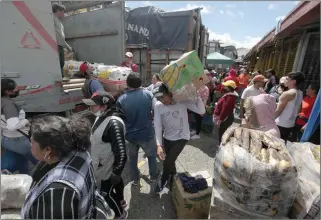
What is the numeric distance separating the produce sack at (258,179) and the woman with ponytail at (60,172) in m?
0.98

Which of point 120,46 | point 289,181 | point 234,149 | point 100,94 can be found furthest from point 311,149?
point 120,46

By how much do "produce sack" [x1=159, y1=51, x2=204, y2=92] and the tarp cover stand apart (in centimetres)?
362

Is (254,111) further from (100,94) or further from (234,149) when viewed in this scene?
(100,94)

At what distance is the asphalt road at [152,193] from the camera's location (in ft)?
8.39

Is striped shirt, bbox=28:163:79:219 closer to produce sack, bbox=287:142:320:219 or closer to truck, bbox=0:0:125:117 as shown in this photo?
produce sack, bbox=287:142:320:219

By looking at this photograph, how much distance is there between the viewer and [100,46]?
5098mm

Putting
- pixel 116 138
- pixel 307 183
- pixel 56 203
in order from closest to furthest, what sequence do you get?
1. pixel 56 203
2. pixel 307 183
3. pixel 116 138

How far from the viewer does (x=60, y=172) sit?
1.11m

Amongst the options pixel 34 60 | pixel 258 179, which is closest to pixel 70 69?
pixel 34 60

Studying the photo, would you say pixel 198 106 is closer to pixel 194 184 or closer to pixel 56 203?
pixel 194 184

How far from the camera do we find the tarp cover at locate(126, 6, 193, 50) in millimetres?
5739

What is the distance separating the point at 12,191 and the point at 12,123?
2.38 feet

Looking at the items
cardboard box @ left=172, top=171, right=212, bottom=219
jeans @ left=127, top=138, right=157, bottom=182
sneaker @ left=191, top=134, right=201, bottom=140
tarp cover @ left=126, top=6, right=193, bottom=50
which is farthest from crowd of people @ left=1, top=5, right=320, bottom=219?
tarp cover @ left=126, top=6, right=193, bottom=50

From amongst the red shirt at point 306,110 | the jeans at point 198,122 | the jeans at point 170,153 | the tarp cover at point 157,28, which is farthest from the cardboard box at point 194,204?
the tarp cover at point 157,28
